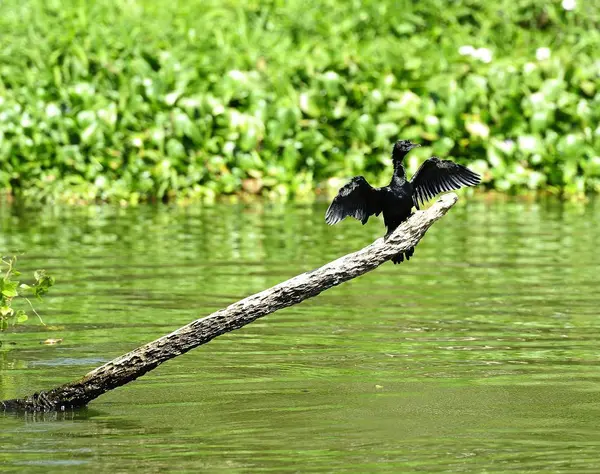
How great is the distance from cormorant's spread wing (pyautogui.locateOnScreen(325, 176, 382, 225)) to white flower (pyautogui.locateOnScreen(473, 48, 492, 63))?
11.1 m

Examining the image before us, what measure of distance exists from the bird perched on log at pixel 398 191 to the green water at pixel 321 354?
0.92m

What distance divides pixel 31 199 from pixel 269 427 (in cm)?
1027

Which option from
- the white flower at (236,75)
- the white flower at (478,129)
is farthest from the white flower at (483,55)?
the white flower at (236,75)

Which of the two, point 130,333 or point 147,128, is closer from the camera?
point 130,333

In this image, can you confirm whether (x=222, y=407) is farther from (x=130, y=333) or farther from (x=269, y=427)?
(x=130, y=333)

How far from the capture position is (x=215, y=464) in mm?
5660

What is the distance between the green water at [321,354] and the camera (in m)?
5.90

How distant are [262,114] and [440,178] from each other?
10088 mm

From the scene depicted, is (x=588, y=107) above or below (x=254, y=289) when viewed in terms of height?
above

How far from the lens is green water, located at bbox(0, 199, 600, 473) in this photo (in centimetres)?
590

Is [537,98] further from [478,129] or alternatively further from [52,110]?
[52,110]

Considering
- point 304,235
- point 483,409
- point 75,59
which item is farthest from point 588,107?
point 483,409

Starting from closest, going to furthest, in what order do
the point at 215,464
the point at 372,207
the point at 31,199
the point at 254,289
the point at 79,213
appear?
the point at 215,464 → the point at 372,207 → the point at 254,289 → the point at 79,213 → the point at 31,199

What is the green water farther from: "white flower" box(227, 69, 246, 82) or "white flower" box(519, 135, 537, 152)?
"white flower" box(227, 69, 246, 82)
